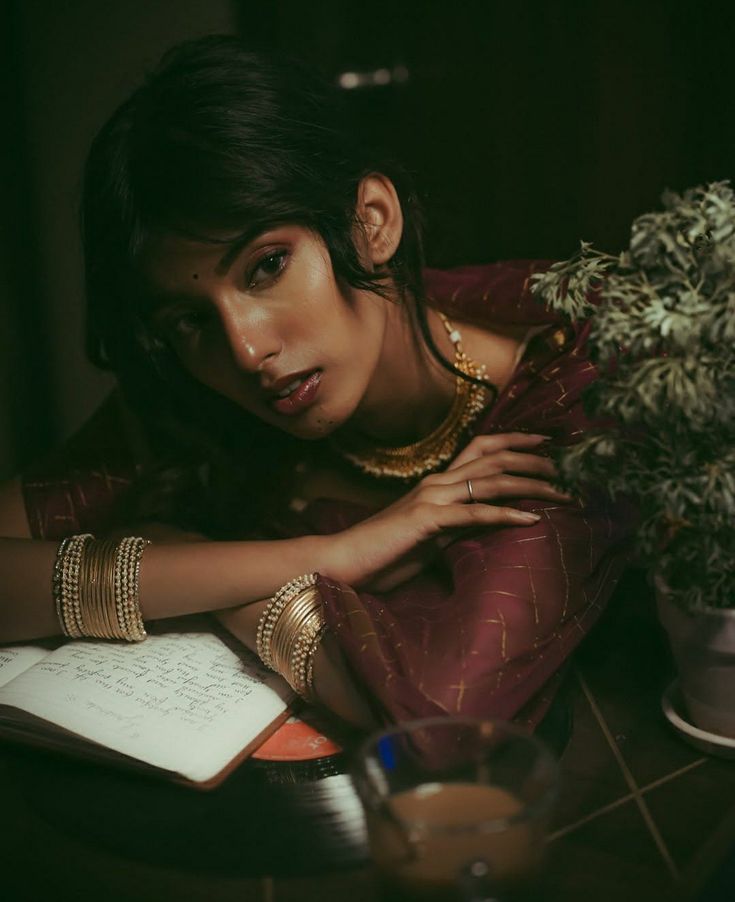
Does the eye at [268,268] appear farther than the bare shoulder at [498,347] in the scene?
No

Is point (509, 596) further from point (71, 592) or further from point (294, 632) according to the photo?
point (71, 592)

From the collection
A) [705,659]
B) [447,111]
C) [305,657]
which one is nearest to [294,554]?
[305,657]

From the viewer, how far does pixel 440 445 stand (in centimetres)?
135

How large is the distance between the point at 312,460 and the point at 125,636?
43 centimetres

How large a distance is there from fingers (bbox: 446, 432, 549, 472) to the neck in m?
0.21

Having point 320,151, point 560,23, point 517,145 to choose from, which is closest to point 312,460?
point 320,151

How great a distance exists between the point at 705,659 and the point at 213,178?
715 millimetres

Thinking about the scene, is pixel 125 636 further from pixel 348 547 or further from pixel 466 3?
pixel 466 3

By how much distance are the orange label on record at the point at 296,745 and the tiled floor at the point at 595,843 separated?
0.13 meters

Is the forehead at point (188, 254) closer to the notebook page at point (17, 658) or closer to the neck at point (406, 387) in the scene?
the neck at point (406, 387)

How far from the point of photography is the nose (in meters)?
1.07

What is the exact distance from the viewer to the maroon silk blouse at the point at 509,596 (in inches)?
35.8

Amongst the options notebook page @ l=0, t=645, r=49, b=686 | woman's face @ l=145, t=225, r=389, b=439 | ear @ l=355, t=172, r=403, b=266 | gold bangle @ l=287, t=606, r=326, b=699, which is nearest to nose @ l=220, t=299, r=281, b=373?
woman's face @ l=145, t=225, r=389, b=439

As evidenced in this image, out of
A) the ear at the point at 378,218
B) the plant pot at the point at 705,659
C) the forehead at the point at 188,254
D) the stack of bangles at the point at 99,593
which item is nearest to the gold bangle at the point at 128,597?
the stack of bangles at the point at 99,593
